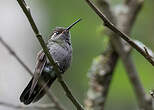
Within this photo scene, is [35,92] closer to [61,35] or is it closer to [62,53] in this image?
[62,53]

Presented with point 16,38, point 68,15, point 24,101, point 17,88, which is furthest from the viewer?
point 16,38

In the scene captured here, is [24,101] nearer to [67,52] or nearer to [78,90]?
[67,52]

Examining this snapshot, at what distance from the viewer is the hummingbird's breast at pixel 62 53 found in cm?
443

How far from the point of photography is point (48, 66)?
4406 millimetres

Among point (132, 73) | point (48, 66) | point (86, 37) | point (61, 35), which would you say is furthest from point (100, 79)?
point (86, 37)

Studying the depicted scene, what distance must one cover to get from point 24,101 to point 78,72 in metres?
3.73

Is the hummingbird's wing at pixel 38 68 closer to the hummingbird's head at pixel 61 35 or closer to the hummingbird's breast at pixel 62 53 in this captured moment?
the hummingbird's breast at pixel 62 53

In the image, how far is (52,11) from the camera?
28.0 ft

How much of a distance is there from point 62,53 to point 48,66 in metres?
0.23

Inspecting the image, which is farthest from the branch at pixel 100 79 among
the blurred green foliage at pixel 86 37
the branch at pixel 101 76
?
the blurred green foliage at pixel 86 37

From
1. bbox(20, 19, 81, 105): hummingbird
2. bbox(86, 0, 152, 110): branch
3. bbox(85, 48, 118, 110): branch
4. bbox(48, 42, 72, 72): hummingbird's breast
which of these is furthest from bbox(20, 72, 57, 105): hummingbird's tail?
bbox(86, 0, 152, 110): branch

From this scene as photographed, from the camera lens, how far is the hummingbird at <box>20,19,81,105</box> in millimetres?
3992

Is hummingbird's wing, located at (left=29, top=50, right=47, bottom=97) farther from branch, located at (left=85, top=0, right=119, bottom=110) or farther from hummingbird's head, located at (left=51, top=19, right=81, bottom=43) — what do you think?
branch, located at (left=85, top=0, right=119, bottom=110)

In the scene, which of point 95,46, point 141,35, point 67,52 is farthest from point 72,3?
point 67,52
